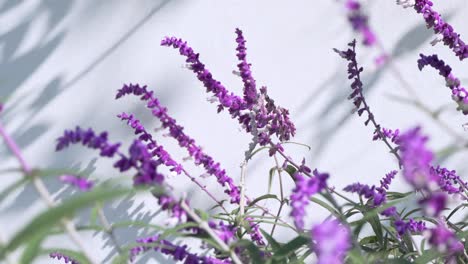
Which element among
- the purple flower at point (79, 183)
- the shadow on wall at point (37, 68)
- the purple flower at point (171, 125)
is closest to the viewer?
the purple flower at point (79, 183)

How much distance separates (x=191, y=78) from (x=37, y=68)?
0.30 metres

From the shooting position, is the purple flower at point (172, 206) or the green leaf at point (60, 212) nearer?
the green leaf at point (60, 212)

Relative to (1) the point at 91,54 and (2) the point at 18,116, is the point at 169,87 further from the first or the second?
(2) the point at 18,116

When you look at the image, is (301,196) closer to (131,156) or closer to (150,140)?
(131,156)

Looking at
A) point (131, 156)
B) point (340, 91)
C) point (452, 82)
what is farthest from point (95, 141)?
point (340, 91)

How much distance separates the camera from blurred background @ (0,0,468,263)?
1.26 metres

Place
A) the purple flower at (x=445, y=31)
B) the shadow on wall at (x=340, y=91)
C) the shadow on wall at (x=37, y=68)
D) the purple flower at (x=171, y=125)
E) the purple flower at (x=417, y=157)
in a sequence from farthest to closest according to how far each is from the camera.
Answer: the shadow on wall at (x=340, y=91), the shadow on wall at (x=37, y=68), the purple flower at (x=445, y=31), the purple flower at (x=171, y=125), the purple flower at (x=417, y=157)

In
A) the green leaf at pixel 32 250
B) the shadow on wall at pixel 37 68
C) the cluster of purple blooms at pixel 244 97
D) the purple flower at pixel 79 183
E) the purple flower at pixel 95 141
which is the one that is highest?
the shadow on wall at pixel 37 68

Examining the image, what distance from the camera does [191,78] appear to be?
1.32 m

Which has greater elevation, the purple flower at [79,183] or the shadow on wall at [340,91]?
the shadow on wall at [340,91]

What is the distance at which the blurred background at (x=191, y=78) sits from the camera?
49.5 inches

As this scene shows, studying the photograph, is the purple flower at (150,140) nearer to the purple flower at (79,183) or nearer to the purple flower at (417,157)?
the purple flower at (79,183)

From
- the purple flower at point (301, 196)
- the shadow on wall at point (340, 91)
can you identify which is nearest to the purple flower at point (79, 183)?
the purple flower at point (301, 196)

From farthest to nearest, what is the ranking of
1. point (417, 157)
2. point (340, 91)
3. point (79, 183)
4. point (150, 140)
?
point (340, 91) → point (150, 140) → point (79, 183) → point (417, 157)
